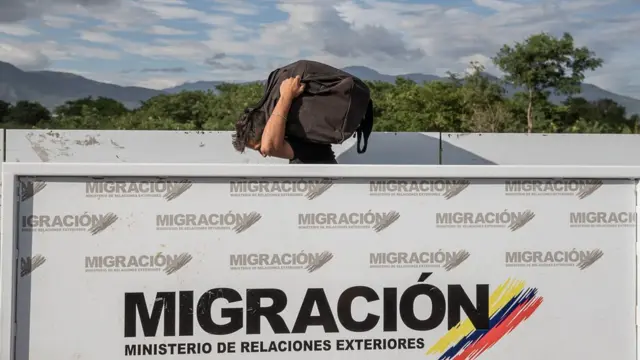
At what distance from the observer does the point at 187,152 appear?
16.6ft

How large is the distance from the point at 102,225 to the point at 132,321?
0.40 metres

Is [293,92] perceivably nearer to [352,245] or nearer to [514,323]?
[352,245]

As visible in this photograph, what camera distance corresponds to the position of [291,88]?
3.38 m

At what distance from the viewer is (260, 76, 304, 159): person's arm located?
3352 mm

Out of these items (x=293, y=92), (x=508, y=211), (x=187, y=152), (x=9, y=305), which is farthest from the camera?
(x=187, y=152)

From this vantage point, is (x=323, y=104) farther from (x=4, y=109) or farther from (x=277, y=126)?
(x=4, y=109)

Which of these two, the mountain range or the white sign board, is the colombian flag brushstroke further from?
the mountain range

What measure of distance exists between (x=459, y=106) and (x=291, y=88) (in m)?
18.9

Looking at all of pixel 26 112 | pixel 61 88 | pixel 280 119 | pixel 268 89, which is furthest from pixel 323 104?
pixel 61 88

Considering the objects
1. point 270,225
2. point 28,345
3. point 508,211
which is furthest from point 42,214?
point 508,211

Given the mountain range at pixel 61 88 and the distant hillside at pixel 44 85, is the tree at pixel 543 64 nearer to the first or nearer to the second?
the mountain range at pixel 61 88

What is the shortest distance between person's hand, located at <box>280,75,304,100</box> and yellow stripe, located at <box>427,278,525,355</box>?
1232mm

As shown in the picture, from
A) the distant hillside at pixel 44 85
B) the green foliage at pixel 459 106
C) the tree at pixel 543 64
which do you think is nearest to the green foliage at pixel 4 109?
the green foliage at pixel 459 106

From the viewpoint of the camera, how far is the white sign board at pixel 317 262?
2930mm
